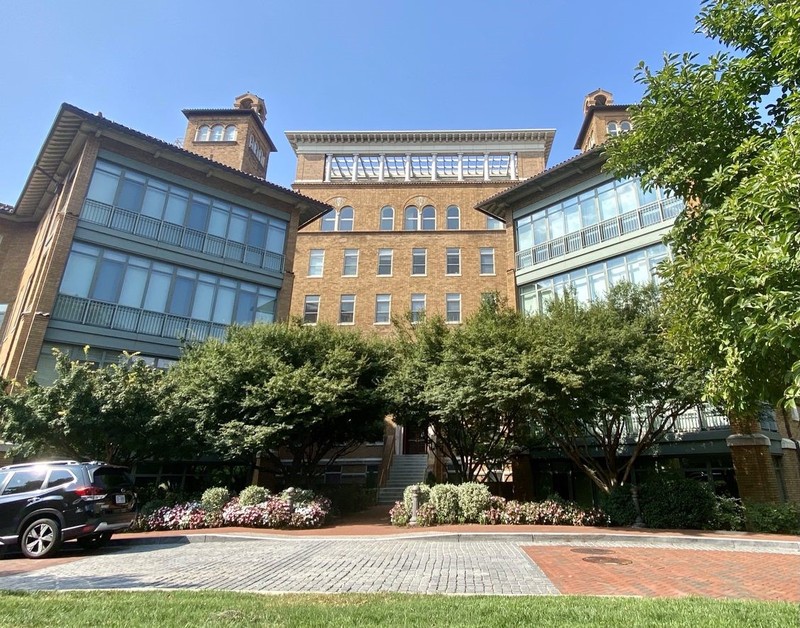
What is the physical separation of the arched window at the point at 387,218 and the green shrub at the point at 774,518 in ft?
84.0

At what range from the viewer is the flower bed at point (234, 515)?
13406mm

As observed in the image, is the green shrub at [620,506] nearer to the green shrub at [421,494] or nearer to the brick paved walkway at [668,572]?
the brick paved walkway at [668,572]

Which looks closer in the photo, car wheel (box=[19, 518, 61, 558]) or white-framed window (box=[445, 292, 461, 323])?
car wheel (box=[19, 518, 61, 558])

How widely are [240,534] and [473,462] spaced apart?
29.6ft

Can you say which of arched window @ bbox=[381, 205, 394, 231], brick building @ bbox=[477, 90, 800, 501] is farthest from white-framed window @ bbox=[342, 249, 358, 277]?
brick building @ bbox=[477, 90, 800, 501]

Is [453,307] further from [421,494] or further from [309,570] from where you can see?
[309,570]

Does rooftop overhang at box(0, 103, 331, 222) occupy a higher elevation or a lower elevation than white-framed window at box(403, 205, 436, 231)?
lower

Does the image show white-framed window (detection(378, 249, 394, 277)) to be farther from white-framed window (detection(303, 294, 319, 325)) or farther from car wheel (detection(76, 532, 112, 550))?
car wheel (detection(76, 532, 112, 550))

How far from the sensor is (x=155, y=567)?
827 cm

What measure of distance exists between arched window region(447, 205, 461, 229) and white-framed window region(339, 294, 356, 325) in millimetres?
8514

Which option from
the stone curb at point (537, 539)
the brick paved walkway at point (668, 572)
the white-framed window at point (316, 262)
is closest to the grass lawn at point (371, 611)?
the brick paved walkway at point (668, 572)

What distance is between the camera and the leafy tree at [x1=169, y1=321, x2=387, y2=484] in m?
14.8

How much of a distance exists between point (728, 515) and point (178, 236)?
68.6 feet

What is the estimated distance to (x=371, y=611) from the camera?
508 cm
